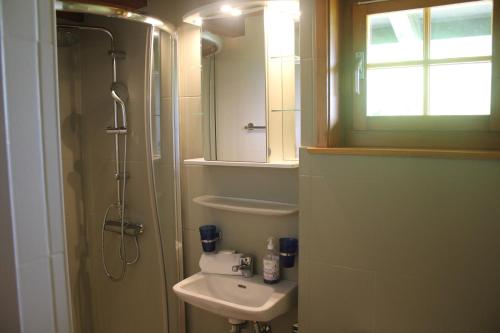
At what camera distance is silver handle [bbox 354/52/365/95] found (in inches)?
62.7

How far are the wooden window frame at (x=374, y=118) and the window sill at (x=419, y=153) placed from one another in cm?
6

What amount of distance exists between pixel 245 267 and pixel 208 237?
0.23 m

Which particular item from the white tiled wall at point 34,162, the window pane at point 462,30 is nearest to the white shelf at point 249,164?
the window pane at point 462,30

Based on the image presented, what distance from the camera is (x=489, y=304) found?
4.22 feet

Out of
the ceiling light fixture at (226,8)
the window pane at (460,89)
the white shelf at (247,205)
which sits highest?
the ceiling light fixture at (226,8)

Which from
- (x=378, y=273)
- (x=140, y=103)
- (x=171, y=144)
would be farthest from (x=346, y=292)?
(x=140, y=103)

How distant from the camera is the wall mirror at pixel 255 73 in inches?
69.5

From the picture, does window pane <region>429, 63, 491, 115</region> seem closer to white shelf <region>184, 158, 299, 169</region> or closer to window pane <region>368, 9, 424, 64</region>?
window pane <region>368, 9, 424, 64</region>

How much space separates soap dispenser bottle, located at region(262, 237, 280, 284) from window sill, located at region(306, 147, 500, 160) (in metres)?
0.48

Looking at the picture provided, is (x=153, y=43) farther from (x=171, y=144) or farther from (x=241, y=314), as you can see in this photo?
(x=241, y=314)

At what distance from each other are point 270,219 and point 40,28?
144 cm

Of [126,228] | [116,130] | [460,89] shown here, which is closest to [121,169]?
[116,130]

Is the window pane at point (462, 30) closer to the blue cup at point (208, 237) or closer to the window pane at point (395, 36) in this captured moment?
the window pane at point (395, 36)

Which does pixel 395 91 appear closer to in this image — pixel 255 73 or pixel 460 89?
pixel 460 89
